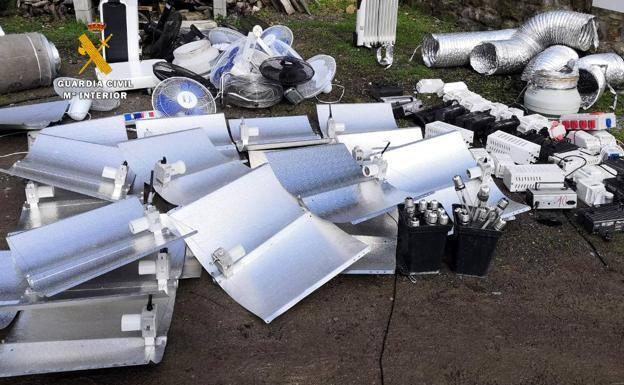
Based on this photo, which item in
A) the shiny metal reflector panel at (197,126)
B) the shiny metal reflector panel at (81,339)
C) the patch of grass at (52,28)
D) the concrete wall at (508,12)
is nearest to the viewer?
the shiny metal reflector panel at (81,339)

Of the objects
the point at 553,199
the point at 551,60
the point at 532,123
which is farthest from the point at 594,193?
the point at 551,60

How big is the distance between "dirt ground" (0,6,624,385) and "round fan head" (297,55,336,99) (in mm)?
3017

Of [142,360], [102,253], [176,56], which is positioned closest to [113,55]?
[176,56]

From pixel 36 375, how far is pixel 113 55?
4.39 meters

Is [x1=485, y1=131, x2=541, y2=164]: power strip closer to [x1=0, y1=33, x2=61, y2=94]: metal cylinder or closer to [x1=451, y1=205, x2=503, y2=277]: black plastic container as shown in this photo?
[x1=451, y1=205, x2=503, y2=277]: black plastic container

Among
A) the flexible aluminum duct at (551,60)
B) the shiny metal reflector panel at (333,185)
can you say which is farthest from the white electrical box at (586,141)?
the shiny metal reflector panel at (333,185)

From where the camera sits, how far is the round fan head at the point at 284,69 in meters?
5.66

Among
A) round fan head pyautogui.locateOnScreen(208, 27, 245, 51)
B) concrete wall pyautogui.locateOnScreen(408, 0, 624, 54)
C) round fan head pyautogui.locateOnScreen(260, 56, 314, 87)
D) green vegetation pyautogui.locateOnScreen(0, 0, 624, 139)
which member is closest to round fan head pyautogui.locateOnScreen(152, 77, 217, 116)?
round fan head pyautogui.locateOnScreen(260, 56, 314, 87)

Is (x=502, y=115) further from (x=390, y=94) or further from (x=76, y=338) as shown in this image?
(x=76, y=338)

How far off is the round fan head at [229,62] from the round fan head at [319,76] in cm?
60

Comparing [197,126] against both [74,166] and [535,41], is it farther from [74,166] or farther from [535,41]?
[535,41]

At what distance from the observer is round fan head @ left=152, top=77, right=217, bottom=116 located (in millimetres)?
5320

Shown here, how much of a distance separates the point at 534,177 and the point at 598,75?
7.44 ft

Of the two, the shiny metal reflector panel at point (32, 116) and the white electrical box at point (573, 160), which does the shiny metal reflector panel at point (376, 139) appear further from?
the shiny metal reflector panel at point (32, 116)
